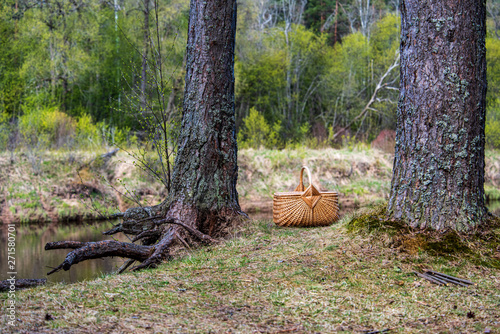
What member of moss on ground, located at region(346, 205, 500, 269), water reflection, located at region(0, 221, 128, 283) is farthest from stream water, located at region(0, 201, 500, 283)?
moss on ground, located at region(346, 205, 500, 269)

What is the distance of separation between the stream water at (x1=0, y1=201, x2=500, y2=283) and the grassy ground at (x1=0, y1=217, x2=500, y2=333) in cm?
115

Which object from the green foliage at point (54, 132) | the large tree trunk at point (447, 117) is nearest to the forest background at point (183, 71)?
the green foliage at point (54, 132)

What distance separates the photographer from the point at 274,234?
16.4 ft

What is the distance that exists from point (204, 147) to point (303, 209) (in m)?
1.66

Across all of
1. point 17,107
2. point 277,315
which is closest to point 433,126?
point 277,315

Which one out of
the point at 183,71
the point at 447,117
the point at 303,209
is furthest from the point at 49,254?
the point at 183,71

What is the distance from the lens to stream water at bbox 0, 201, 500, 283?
18.6 feet

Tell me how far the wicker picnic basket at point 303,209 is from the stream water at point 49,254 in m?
2.17

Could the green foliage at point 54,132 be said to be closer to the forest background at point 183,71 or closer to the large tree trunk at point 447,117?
the forest background at point 183,71

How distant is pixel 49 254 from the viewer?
23.2 feet

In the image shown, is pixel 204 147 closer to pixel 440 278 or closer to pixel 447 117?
pixel 447 117

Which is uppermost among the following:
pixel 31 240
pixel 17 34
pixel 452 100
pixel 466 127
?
pixel 17 34

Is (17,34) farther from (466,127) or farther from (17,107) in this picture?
(466,127)

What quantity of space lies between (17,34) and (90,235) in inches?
503
